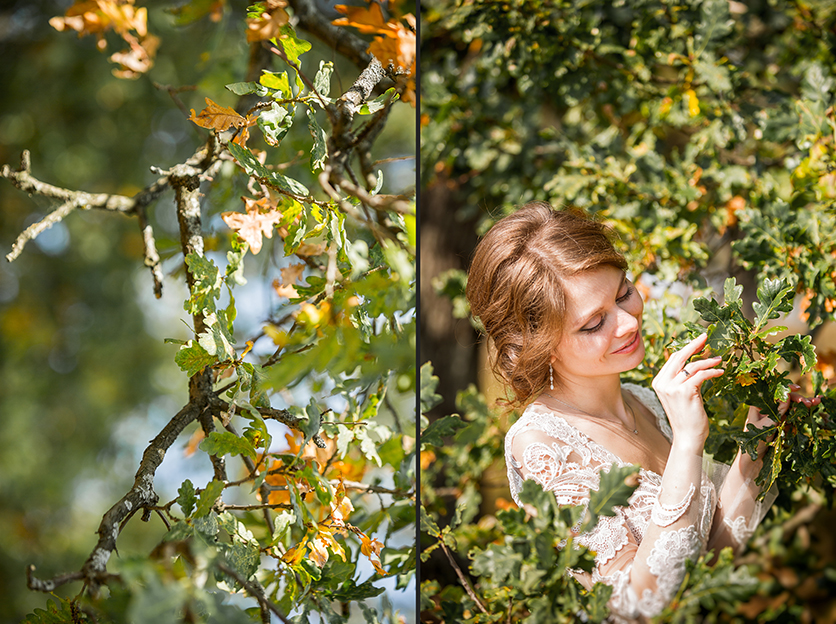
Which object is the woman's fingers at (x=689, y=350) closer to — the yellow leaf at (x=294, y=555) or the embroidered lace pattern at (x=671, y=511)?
the embroidered lace pattern at (x=671, y=511)

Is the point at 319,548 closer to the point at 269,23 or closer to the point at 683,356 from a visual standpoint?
the point at 683,356

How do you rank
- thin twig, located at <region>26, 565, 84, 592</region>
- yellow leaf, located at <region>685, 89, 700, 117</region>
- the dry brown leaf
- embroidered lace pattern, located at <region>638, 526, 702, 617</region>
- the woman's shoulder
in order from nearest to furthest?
thin twig, located at <region>26, 565, 84, 592</region> → embroidered lace pattern, located at <region>638, 526, 702, 617</region> → the woman's shoulder → the dry brown leaf → yellow leaf, located at <region>685, 89, 700, 117</region>

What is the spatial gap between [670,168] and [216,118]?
76 centimetres

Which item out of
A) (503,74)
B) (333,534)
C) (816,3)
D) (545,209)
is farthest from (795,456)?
(816,3)

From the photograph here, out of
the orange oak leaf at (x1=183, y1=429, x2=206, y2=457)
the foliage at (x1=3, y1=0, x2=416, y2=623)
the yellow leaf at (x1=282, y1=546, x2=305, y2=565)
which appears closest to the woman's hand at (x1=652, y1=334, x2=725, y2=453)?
the foliage at (x1=3, y1=0, x2=416, y2=623)

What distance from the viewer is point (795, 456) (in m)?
0.50

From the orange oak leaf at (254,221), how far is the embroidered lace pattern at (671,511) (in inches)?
17.6

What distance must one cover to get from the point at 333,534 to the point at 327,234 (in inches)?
12.0

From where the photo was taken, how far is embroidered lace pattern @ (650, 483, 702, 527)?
0.47m

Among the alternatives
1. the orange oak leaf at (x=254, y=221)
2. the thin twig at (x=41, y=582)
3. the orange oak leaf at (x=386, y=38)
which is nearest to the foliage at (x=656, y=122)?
the orange oak leaf at (x=386, y=38)

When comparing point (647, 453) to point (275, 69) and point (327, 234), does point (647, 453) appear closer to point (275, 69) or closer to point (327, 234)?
point (327, 234)

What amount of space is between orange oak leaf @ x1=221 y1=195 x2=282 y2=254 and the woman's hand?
406mm

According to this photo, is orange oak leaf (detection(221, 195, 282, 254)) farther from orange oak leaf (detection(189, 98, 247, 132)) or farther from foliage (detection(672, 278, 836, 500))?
foliage (detection(672, 278, 836, 500))

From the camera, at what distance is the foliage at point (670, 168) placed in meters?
0.54
